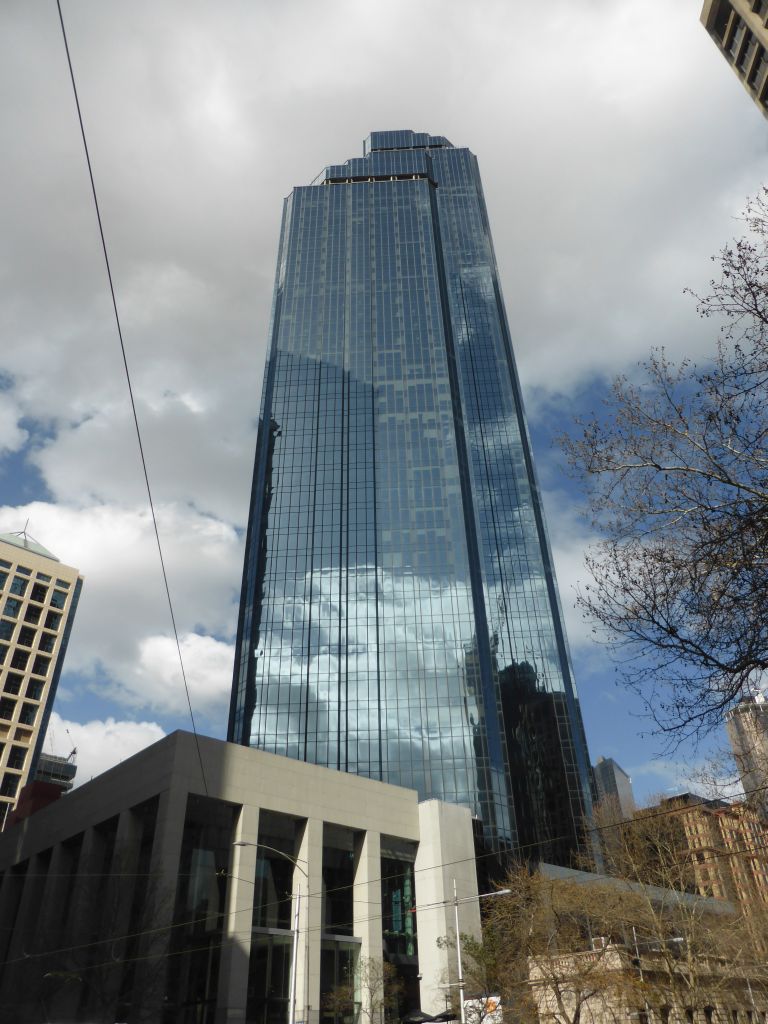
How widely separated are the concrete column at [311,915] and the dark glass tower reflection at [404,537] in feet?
145

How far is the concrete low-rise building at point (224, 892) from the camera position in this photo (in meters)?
33.6

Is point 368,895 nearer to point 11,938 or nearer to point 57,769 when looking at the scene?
point 11,938

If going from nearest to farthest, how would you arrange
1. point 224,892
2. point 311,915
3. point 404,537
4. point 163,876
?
point 163,876, point 224,892, point 311,915, point 404,537

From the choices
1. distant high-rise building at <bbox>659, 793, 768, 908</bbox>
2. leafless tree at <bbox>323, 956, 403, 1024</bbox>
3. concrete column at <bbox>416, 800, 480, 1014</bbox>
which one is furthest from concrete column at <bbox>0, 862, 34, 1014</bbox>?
distant high-rise building at <bbox>659, 793, 768, 908</bbox>

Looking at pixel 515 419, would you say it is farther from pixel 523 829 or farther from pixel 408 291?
pixel 523 829

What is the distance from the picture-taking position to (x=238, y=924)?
35.0 meters

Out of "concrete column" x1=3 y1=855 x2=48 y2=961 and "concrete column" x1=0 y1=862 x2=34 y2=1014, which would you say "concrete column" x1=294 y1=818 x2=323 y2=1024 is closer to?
"concrete column" x1=0 y1=862 x2=34 y2=1014

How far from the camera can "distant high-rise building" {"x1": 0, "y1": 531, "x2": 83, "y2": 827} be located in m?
87.2

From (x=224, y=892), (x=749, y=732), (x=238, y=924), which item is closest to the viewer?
(x=749, y=732)

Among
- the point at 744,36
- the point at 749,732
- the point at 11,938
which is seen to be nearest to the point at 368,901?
the point at 11,938

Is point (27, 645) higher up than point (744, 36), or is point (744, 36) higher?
point (744, 36)

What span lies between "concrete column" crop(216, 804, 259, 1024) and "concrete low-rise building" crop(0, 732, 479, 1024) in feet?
0.24

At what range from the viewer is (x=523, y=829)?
3265 inches

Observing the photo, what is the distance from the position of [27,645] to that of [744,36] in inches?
3977
